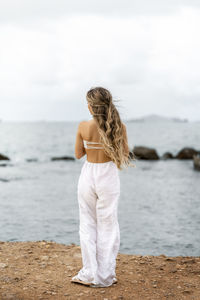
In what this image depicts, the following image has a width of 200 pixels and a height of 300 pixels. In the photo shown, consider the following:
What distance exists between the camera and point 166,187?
19500mm

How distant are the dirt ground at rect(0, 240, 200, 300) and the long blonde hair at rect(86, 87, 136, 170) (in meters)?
1.78

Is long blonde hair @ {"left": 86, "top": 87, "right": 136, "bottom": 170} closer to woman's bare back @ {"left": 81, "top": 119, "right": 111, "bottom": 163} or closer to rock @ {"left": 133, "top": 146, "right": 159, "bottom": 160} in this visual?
woman's bare back @ {"left": 81, "top": 119, "right": 111, "bottom": 163}

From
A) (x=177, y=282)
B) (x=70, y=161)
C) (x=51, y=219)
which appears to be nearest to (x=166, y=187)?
(x=51, y=219)

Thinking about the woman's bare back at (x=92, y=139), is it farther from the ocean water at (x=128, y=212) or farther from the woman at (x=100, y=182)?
the ocean water at (x=128, y=212)

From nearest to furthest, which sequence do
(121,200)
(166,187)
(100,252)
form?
(100,252)
(121,200)
(166,187)

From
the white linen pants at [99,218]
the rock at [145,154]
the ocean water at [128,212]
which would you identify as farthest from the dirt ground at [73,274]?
the rock at [145,154]

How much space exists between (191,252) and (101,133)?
19.8 ft

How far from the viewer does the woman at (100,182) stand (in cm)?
484

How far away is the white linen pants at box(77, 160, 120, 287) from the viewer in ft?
16.5

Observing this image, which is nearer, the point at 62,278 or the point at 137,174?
the point at 62,278

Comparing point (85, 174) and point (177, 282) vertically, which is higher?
point (85, 174)

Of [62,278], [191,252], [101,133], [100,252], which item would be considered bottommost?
[191,252]

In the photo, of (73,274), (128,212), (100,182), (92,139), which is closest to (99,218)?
(100,182)

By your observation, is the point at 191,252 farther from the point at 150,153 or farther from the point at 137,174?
the point at 150,153
